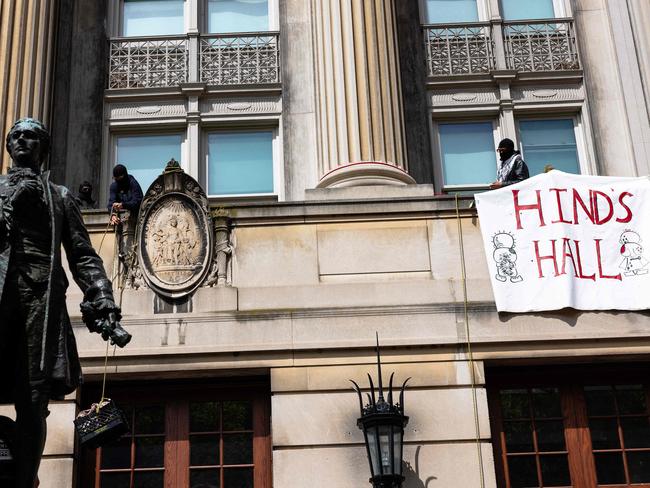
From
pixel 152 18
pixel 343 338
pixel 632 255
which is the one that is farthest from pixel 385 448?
pixel 152 18

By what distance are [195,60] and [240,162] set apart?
2.22 m

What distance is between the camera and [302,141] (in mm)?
19016

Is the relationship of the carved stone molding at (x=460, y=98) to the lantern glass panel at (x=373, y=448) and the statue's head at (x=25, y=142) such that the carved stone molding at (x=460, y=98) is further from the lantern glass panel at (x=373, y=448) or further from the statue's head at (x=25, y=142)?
the statue's head at (x=25, y=142)

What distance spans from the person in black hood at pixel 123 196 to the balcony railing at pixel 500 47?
6.78m

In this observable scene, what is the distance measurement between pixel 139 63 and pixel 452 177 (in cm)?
627

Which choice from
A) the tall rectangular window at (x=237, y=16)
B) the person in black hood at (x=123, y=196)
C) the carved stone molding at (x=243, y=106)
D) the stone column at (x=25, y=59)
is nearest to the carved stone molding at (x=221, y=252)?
the person in black hood at (x=123, y=196)

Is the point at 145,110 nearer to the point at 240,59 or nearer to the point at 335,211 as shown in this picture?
the point at 240,59

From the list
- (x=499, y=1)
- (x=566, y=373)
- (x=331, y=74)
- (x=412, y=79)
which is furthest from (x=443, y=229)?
(x=499, y=1)

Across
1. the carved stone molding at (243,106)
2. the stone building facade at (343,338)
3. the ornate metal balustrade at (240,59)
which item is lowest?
the stone building facade at (343,338)

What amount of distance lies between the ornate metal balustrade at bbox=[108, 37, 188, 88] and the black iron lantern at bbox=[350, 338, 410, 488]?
29.6ft

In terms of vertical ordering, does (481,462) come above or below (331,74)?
below

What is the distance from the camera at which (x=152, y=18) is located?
2061 cm

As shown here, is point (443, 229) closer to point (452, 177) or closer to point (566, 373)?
point (566, 373)

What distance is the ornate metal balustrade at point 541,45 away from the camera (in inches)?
786
